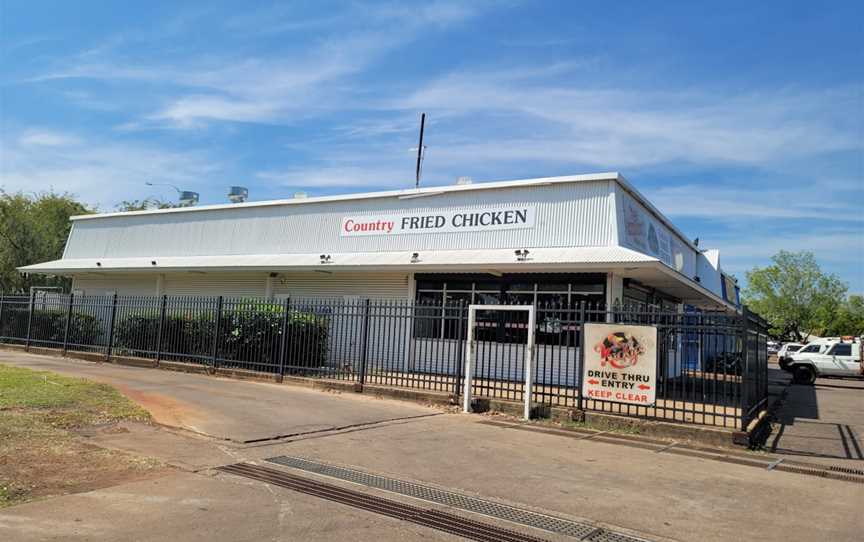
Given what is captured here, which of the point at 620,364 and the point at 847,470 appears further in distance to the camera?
the point at 620,364

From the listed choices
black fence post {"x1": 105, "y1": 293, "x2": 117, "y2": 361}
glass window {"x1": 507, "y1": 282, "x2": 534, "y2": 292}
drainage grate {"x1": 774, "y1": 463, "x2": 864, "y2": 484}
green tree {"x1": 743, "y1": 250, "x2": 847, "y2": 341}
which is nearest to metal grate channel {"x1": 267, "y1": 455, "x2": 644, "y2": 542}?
drainage grate {"x1": 774, "y1": 463, "x2": 864, "y2": 484}

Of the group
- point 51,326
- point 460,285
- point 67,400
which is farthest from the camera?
point 51,326

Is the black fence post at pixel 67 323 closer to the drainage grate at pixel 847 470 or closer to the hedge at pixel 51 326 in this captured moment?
the hedge at pixel 51 326

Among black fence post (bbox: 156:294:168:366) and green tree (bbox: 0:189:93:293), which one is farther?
green tree (bbox: 0:189:93:293)

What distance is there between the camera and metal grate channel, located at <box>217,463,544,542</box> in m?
5.33

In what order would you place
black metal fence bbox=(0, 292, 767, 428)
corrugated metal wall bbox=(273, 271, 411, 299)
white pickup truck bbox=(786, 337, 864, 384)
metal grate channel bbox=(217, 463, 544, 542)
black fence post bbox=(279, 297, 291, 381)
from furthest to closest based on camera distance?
white pickup truck bbox=(786, 337, 864, 384) → corrugated metal wall bbox=(273, 271, 411, 299) → black fence post bbox=(279, 297, 291, 381) → black metal fence bbox=(0, 292, 767, 428) → metal grate channel bbox=(217, 463, 544, 542)

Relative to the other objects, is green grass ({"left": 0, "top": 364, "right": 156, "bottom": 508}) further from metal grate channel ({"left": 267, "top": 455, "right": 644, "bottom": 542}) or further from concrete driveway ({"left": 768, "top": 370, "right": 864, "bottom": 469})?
concrete driveway ({"left": 768, "top": 370, "right": 864, "bottom": 469})

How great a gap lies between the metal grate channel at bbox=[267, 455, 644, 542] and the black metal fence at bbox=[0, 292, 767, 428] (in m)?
5.03

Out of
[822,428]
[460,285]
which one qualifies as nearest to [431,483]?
[822,428]

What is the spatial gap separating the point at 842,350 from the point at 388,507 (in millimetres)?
28993

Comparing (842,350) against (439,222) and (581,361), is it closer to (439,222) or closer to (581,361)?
(439,222)

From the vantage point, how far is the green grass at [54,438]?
620 centimetres

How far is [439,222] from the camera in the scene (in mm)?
19734

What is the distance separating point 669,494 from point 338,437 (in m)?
4.57
